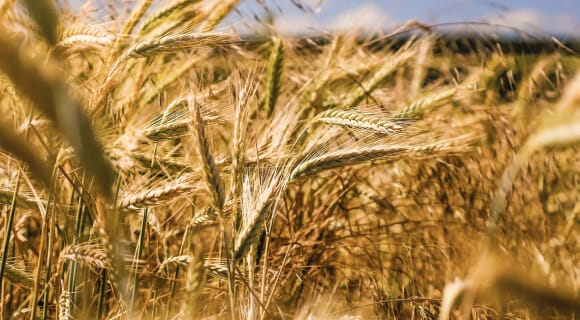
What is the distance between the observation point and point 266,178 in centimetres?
120

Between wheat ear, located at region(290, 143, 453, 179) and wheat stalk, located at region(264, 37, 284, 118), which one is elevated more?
wheat stalk, located at region(264, 37, 284, 118)

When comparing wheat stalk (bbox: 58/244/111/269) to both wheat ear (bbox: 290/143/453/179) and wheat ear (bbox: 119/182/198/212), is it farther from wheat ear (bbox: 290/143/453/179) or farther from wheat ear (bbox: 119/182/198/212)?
wheat ear (bbox: 290/143/453/179)

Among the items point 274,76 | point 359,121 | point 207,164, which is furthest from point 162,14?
point 207,164

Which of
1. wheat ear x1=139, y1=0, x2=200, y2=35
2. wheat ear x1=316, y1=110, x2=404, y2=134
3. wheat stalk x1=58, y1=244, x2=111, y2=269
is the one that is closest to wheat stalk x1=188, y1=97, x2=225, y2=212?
wheat stalk x1=58, y1=244, x2=111, y2=269

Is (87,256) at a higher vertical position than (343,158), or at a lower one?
lower

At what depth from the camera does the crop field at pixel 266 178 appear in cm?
81

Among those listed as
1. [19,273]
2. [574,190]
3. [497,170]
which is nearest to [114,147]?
[19,273]

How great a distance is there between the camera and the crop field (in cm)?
81

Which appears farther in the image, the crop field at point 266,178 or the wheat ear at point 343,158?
the wheat ear at point 343,158

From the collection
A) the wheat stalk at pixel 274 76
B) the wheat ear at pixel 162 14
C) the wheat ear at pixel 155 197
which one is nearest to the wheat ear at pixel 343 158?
the wheat ear at pixel 155 197

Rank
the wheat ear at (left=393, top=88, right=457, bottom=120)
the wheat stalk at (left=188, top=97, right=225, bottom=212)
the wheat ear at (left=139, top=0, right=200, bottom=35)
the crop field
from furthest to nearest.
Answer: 1. the wheat ear at (left=393, top=88, right=457, bottom=120)
2. the wheat ear at (left=139, top=0, right=200, bottom=35)
3. the wheat stalk at (left=188, top=97, right=225, bottom=212)
4. the crop field

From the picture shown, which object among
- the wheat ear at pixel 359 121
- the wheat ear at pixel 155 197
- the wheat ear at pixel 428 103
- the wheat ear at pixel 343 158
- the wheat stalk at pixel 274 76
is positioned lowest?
the wheat ear at pixel 155 197

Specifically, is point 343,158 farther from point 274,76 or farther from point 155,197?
point 274,76

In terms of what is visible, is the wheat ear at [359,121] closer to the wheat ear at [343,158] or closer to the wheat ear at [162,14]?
the wheat ear at [343,158]
